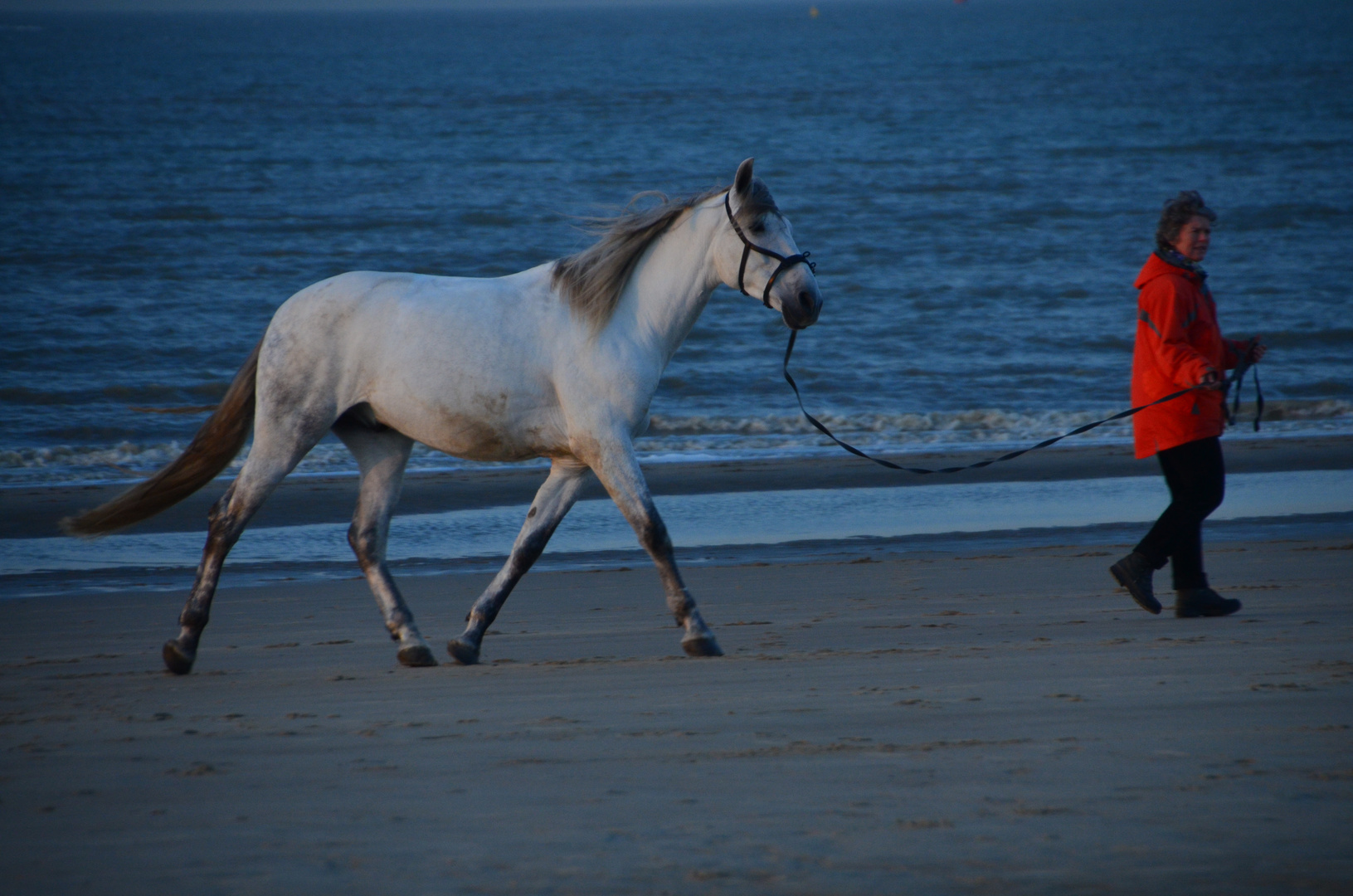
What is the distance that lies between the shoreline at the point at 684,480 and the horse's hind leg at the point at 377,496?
383cm

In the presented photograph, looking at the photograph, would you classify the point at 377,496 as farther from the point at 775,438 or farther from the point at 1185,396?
the point at 775,438

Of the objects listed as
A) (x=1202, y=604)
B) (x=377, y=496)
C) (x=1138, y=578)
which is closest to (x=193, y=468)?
(x=377, y=496)

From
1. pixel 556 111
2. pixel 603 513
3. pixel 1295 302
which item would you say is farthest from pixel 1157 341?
pixel 556 111

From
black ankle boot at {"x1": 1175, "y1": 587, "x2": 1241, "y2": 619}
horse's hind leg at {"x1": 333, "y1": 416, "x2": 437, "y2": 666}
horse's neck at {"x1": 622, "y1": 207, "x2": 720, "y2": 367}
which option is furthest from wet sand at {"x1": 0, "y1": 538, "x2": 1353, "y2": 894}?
horse's neck at {"x1": 622, "y1": 207, "x2": 720, "y2": 367}

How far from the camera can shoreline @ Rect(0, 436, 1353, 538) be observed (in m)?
9.23

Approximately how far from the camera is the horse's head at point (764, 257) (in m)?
5.00

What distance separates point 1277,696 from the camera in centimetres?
398

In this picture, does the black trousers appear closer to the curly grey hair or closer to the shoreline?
the curly grey hair

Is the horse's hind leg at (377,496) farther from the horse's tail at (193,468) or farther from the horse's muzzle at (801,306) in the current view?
the horse's muzzle at (801,306)

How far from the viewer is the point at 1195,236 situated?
17.5 ft

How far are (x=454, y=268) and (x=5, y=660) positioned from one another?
19733 mm

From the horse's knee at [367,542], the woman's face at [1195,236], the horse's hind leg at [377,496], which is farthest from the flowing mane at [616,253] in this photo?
the woman's face at [1195,236]

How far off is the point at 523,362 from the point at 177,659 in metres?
1.73

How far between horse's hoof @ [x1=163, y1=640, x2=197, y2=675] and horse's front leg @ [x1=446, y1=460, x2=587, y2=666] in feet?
3.22
